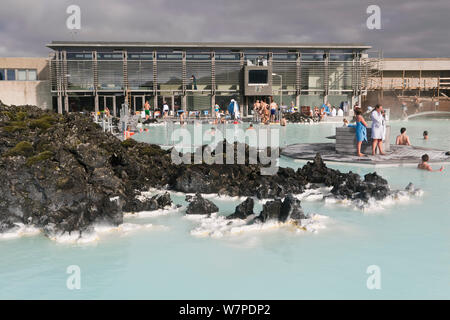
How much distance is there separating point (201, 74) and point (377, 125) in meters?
34.7

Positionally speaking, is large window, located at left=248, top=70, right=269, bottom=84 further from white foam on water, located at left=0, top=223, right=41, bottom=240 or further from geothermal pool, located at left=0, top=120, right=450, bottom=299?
white foam on water, located at left=0, top=223, right=41, bottom=240

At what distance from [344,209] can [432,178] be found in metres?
4.14

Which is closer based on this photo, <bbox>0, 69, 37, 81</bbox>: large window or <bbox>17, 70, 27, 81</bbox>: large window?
<bbox>0, 69, 37, 81</bbox>: large window

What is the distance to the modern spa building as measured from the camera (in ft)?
143

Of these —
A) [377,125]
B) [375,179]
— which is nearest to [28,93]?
[377,125]

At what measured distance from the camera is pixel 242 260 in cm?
568

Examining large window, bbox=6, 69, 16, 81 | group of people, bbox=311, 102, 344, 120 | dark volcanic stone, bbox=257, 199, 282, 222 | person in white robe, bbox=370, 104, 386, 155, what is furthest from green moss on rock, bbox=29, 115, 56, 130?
large window, bbox=6, 69, 16, 81

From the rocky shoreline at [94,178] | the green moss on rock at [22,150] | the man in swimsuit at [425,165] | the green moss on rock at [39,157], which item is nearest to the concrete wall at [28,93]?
the rocky shoreline at [94,178]

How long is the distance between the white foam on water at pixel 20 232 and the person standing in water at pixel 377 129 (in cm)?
1000

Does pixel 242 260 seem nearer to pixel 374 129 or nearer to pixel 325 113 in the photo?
pixel 374 129

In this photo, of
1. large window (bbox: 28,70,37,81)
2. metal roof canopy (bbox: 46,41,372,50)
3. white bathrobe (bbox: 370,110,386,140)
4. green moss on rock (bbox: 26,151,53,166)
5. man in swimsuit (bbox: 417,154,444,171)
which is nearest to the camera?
green moss on rock (bbox: 26,151,53,166)

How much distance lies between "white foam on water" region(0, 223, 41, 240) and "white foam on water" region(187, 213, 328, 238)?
2639 millimetres
